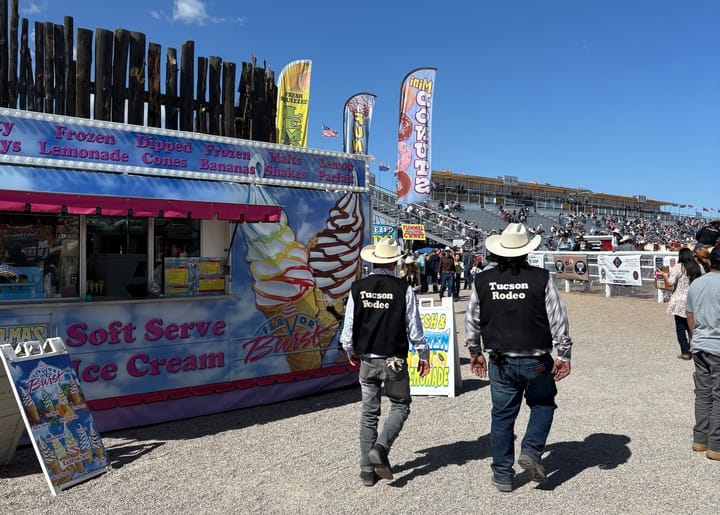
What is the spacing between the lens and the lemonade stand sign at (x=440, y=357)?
6809 millimetres

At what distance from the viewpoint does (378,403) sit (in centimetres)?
422

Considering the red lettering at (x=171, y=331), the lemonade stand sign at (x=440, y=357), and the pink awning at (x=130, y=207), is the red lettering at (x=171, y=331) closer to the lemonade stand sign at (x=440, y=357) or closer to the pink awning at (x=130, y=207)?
the pink awning at (x=130, y=207)

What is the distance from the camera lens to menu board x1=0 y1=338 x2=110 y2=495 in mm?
4094

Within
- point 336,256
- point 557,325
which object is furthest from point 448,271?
point 557,325

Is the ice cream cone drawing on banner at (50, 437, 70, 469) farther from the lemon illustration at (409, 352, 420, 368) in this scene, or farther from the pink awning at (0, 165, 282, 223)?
the lemon illustration at (409, 352, 420, 368)

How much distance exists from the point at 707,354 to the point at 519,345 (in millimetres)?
1894

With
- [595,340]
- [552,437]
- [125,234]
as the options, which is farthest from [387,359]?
[595,340]

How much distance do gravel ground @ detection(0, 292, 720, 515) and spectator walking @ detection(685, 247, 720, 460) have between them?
0.63ft

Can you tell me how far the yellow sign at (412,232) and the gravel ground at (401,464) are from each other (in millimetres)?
16980

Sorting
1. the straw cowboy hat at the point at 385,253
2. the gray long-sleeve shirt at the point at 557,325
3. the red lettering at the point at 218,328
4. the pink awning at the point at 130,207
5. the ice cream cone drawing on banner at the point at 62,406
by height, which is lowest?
the ice cream cone drawing on banner at the point at 62,406

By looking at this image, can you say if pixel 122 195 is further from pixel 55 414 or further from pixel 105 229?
pixel 55 414

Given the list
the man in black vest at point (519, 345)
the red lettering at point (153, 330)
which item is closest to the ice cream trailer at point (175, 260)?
the red lettering at point (153, 330)

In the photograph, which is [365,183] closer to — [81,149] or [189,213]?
[189,213]

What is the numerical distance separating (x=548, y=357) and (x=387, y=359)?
1.18 m
